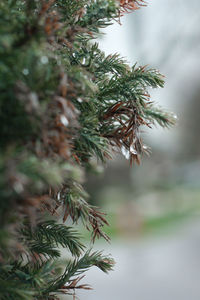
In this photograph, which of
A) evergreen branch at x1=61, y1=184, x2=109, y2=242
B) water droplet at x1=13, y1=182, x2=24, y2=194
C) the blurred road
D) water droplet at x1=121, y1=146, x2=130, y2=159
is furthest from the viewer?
the blurred road

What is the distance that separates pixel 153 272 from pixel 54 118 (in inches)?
234

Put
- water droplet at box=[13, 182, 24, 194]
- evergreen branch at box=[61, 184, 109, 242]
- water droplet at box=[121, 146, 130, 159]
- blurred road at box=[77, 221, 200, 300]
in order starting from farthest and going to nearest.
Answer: blurred road at box=[77, 221, 200, 300] < water droplet at box=[121, 146, 130, 159] < evergreen branch at box=[61, 184, 109, 242] < water droplet at box=[13, 182, 24, 194]

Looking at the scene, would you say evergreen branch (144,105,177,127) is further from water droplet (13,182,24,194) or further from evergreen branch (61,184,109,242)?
water droplet (13,182,24,194)

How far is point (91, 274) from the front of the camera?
617 centimetres

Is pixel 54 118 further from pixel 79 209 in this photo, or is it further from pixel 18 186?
pixel 79 209

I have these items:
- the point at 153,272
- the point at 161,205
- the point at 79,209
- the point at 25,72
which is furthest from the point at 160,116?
the point at 161,205

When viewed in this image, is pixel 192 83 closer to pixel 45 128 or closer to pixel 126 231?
pixel 126 231

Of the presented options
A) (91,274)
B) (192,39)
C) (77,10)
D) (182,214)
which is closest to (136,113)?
(77,10)

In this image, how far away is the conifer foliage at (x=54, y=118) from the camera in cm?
56

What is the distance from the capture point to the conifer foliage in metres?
0.56

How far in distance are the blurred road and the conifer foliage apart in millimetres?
3564

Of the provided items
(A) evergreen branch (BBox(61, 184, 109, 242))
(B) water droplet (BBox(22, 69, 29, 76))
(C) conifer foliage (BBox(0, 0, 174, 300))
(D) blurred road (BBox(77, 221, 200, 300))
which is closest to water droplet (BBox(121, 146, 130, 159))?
(C) conifer foliage (BBox(0, 0, 174, 300))

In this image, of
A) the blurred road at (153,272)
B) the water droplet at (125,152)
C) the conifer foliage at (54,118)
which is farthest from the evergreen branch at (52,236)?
the blurred road at (153,272)

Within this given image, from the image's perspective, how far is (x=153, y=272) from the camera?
6062 millimetres
